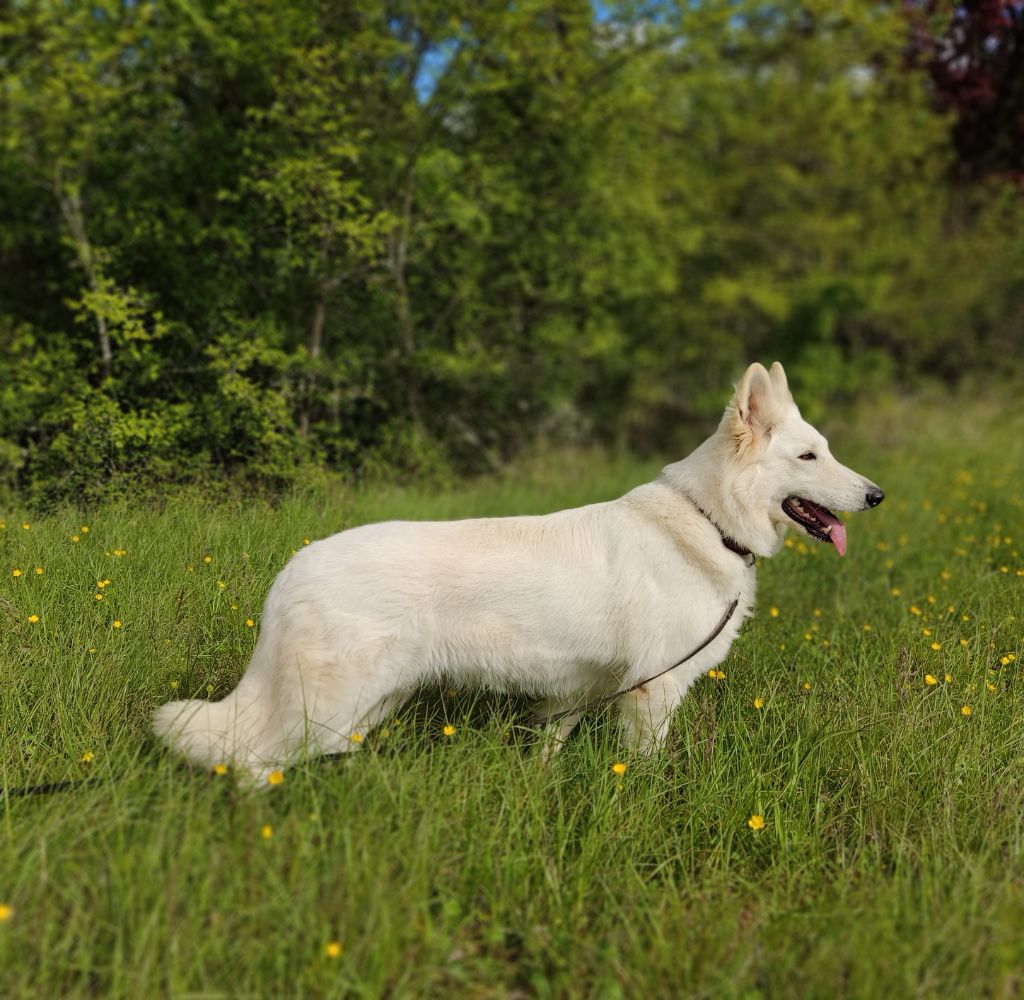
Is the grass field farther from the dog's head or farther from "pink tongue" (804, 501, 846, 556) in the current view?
the dog's head

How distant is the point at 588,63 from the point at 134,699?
8.27 metres

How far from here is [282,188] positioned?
6672 millimetres

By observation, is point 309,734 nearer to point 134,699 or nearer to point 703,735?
point 134,699

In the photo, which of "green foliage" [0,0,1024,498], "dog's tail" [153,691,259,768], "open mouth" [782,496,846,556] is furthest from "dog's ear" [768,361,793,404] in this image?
"green foliage" [0,0,1024,498]

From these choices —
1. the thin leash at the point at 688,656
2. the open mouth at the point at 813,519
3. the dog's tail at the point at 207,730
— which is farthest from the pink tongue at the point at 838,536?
the dog's tail at the point at 207,730

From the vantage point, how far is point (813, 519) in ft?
10.7

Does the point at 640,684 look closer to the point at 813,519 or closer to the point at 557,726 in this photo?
the point at 557,726

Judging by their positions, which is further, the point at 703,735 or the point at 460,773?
the point at 703,735

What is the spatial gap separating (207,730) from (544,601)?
4.08ft

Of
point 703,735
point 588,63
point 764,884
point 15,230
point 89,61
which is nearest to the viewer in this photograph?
point 764,884

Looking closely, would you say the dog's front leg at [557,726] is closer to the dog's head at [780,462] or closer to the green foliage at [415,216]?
the dog's head at [780,462]

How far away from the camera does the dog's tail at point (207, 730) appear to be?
7.94ft

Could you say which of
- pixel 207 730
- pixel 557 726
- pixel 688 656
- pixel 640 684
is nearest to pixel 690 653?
pixel 688 656

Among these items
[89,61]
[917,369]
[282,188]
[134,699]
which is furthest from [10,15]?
[917,369]
